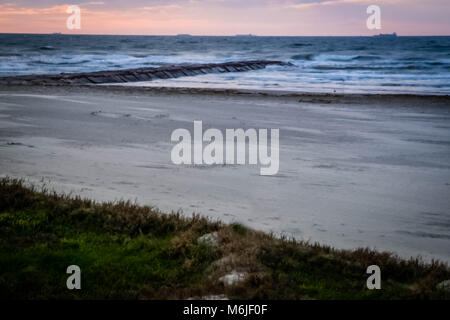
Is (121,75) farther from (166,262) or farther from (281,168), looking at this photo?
(166,262)

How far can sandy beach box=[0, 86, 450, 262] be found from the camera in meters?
6.77

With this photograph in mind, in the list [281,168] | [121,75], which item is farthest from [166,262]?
[121,75]

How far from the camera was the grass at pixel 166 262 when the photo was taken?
4070 mm

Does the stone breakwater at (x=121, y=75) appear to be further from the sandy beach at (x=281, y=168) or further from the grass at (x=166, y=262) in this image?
the grass at (x=166, y=262)

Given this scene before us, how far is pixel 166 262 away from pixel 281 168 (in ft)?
17.0

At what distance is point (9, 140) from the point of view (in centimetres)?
1110

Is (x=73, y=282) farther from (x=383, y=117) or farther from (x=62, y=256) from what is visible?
(x=383, y=117)

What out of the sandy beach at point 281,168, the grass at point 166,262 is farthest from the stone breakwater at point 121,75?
the grass at point 166,262

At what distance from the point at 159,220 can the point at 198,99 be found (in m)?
16.2

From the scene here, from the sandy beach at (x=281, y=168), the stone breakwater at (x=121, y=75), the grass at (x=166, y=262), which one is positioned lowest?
the grass at (x=166, y=262)

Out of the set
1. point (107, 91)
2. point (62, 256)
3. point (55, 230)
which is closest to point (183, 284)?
point (62, 256)

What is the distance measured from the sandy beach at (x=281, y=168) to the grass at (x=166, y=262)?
909 millimetres

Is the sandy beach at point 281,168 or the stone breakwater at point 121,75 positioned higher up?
the stone breakwater at point 121,75

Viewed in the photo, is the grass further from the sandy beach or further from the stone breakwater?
the stone breakwater
